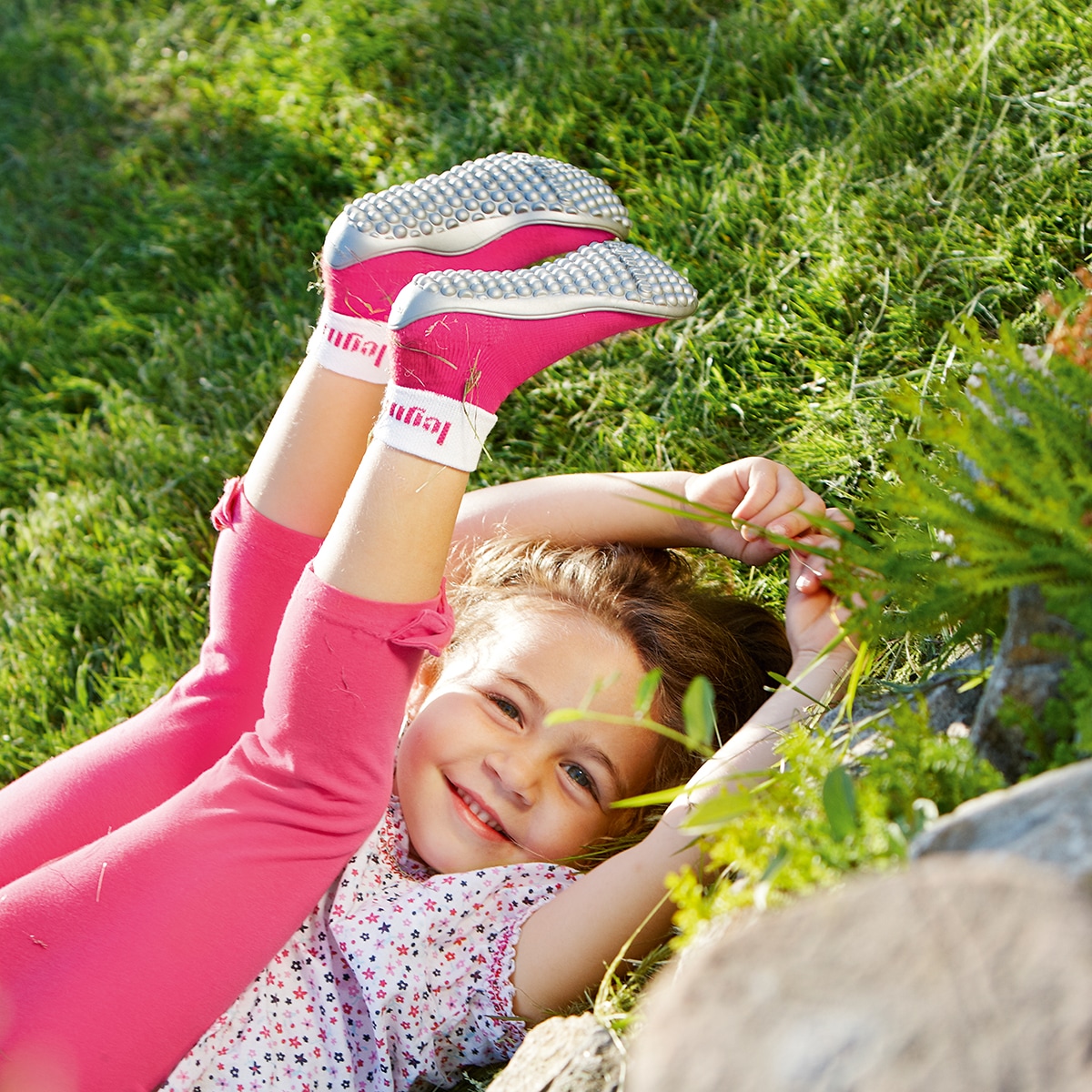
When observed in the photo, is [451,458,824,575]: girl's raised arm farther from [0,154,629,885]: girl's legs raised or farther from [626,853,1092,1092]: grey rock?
[626,853,1092,1092]: grey rock

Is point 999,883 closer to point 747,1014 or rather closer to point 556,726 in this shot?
point 747,1014

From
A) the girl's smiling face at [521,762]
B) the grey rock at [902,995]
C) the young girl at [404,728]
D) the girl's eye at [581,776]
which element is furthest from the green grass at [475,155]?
the grey rock at [902,995]

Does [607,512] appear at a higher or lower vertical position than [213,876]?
higher

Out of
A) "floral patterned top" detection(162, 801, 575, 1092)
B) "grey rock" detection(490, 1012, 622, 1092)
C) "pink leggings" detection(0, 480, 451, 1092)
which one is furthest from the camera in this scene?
"floral patterned top" detection(162, 801, 575, 1092)

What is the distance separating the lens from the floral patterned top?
2.04 meters

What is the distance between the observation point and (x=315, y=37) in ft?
11.6

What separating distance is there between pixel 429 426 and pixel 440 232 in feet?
1.58

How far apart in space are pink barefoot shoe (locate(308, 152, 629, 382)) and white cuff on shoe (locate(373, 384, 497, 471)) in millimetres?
286

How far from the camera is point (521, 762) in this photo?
7.09ft

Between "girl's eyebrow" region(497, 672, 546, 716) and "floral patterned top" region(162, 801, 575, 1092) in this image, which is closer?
"floral patterned top" region(162, 801, 575, 1092)

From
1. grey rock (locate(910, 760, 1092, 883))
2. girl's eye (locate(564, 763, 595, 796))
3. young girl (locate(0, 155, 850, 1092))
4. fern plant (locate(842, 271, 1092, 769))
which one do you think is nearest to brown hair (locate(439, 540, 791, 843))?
young girl (locate(0, 155, 850, 1092))

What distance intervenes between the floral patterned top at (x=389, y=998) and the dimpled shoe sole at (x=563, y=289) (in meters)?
1.02

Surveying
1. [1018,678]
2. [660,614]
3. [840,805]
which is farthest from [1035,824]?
[660,614]

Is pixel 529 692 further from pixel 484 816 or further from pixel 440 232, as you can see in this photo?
pixel 440 232
